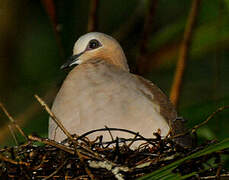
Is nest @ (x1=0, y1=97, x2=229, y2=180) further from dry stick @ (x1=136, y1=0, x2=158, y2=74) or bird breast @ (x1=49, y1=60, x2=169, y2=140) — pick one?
dry stick @ (x1=136, y1=0, x2=158, y2=74)

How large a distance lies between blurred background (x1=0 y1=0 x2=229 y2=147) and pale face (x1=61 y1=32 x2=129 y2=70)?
27cm

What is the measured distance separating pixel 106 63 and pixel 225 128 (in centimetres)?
99

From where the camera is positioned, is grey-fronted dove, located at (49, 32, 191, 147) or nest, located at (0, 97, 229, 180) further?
grey-fronted dove, located at (49, 32, 191, 147)

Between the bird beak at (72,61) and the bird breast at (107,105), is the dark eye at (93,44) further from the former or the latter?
the bird breast at (107,105)

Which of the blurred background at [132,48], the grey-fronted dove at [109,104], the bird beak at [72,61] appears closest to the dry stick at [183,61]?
the blurred background at [132,48]

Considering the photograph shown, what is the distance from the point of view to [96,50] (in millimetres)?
3695

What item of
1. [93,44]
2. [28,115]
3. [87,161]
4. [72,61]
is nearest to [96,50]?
[93,44]

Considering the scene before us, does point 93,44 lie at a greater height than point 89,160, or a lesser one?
greater

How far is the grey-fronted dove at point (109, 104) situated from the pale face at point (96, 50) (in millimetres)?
185

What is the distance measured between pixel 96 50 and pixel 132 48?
6.82ft

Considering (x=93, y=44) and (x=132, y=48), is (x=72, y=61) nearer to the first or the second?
(x=93, y=44)

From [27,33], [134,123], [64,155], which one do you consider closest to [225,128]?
[134,123]

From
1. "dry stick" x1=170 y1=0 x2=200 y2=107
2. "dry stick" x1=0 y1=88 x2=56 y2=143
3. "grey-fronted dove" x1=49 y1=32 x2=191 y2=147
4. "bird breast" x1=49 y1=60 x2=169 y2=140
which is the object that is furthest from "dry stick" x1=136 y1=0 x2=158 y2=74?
"bird breast" x1=49 y1=60 x2=169 y2=140

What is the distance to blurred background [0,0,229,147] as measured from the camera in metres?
3.97
